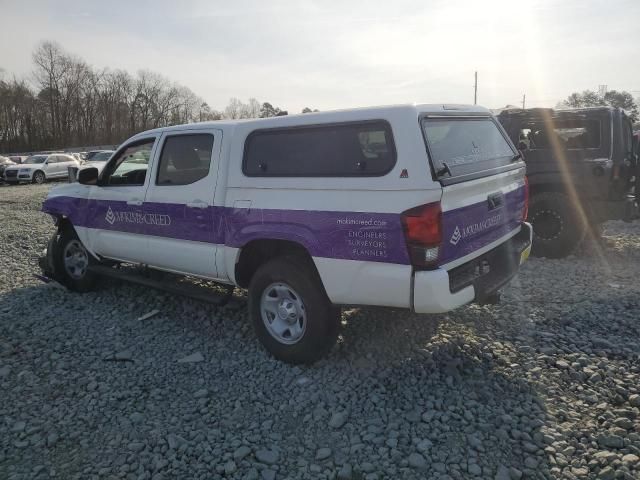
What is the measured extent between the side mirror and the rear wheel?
2219 cm

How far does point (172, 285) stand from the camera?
15.6 ft

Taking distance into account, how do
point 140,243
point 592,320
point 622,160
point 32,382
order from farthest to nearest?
point 622,160 < point 140,243 < point 592,320 < point 32,382

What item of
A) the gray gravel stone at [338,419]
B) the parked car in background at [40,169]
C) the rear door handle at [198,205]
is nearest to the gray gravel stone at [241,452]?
the gray gravel stone at [338,419]

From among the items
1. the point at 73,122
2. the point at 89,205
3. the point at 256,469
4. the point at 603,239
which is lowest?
the point at 256,469

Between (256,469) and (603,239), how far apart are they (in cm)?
743

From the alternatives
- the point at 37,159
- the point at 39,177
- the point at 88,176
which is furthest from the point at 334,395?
the point at 37,159

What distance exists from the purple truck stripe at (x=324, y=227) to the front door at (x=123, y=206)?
0.02 meters

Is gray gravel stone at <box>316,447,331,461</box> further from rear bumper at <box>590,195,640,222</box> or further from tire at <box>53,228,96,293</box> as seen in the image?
rear bumper at <box>590,195,640,222</box>

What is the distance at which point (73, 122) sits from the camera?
2859 inches

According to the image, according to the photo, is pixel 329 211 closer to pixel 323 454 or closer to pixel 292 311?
pixel 292 311

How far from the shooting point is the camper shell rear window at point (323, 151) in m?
3.34

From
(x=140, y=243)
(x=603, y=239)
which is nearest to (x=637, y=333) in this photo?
(x=603, y=239)

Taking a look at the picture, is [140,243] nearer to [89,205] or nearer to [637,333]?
[89,205]

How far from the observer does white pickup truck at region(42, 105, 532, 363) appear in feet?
10.5
